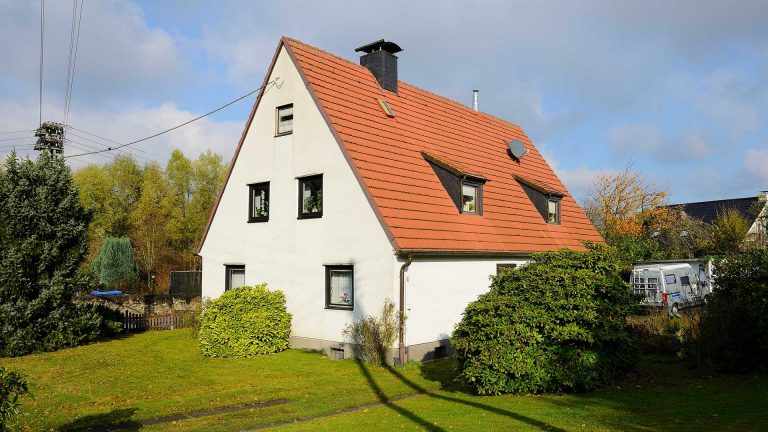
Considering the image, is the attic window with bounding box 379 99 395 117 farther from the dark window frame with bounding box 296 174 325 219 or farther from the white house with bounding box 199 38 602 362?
the dark window frame with bounding box 296 174 325 219

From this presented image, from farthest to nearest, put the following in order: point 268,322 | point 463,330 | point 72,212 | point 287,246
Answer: point 72,212, point 287,246, point 268,322, point 463,330

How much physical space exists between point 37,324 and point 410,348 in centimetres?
1221

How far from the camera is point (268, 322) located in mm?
16859

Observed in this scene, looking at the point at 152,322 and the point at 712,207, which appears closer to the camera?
the point at 152,322

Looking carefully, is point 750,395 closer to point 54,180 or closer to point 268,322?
point 268,322

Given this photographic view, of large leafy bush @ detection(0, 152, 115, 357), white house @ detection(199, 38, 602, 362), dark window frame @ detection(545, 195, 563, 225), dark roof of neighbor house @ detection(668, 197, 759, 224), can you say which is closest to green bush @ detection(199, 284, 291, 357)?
white house @ detection(199, 38, 602, 362)

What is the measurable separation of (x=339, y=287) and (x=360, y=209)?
98.0 inches

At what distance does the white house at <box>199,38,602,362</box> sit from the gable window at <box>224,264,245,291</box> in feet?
0.12

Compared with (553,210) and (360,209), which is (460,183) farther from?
→ (553,210)

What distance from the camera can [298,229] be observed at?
17.7m

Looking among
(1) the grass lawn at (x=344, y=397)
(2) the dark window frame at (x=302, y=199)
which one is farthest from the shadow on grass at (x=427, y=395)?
(2) the dark window frame at (x=302, y=199)

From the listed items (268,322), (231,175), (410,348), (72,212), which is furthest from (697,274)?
(72,212)

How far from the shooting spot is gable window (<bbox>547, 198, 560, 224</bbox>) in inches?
919

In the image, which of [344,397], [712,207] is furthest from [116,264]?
[712,207]
